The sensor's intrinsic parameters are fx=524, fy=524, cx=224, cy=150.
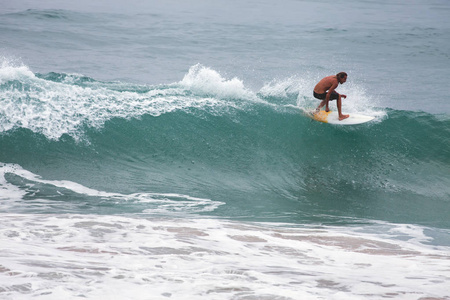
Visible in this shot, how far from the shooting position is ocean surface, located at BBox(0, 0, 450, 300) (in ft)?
15.5

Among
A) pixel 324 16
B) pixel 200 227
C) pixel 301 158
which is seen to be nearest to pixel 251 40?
pixel 324 16

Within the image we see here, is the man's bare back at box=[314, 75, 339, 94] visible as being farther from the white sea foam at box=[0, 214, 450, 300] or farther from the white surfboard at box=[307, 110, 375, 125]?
the white sea foam at box=[0, 214, 450, 300]

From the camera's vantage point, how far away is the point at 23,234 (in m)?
5.69

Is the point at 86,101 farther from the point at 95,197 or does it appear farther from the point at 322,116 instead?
the point at 322,116

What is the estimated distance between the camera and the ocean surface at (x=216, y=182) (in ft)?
15.5

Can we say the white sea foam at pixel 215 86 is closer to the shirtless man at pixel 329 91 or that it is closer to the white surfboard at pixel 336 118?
the white surfboard at pixel 336 118

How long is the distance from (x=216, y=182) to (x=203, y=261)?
421 cm

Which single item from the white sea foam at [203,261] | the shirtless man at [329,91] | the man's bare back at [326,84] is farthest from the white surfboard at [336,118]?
the white sea foam at [203,261]

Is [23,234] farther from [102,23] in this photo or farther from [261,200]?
[102,23]

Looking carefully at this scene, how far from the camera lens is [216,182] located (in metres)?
9.37

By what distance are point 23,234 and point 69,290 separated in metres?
1.81

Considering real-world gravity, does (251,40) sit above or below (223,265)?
above

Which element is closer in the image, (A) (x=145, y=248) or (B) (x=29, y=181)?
(A) (x=145, y=248)

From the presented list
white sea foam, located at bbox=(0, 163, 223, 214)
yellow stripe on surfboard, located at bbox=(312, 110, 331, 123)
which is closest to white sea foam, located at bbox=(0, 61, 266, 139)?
yellow stripe on surfboard, located at bbox=(312, 110, 331, 123)
